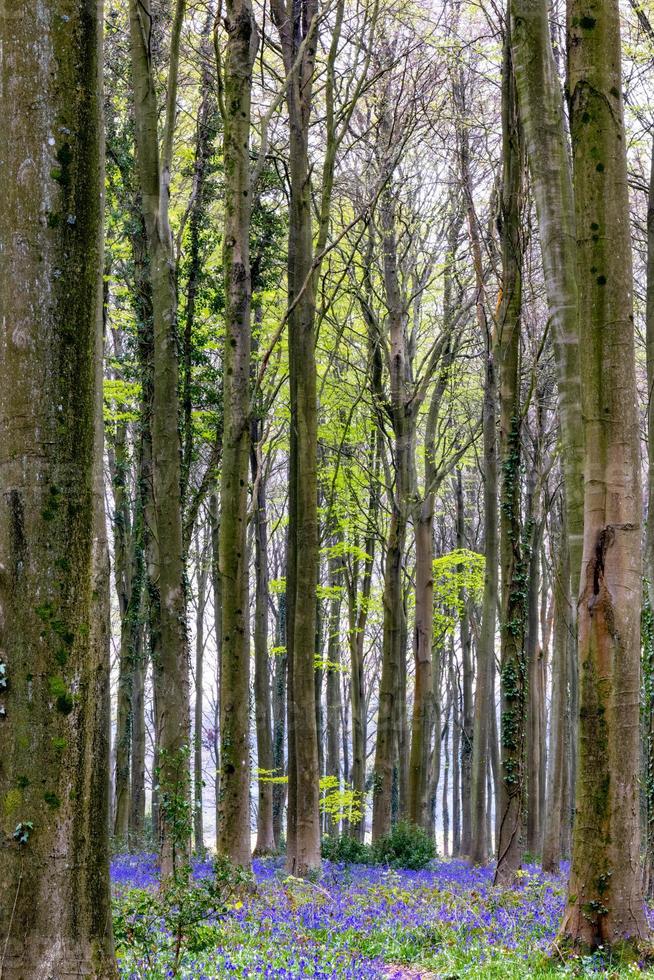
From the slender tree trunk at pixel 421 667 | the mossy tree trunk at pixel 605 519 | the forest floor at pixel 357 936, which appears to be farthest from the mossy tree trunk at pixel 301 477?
the slender tree trunk at pixel 421 667

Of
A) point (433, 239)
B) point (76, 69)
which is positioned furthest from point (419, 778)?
point (76, 69)

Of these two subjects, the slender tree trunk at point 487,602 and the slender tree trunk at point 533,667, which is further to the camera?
the slender tree trunk at point 533,667

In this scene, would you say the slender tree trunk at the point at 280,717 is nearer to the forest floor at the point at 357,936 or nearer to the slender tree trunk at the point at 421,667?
the slender tree trunk at the point at 421,667

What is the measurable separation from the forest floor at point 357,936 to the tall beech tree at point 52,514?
1.37m

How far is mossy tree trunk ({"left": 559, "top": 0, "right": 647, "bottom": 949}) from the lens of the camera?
570 cm

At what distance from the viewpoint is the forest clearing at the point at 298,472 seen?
12.3ft

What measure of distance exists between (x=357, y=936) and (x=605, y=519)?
387cm

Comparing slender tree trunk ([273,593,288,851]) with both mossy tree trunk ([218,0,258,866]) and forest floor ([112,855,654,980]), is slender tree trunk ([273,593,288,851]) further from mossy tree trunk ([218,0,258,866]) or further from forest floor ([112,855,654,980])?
forest floor ([112,855,654,980])

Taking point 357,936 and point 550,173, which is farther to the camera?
point 550,173

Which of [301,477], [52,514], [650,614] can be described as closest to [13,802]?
[52,514]

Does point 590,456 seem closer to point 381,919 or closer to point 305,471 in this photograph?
point 381,919

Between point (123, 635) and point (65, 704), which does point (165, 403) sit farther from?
point (123, 635)

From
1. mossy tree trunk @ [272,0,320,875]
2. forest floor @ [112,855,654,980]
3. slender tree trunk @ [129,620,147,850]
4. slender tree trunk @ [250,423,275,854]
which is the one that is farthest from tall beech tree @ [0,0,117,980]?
slender tree trunk @ [129,620,147,850]

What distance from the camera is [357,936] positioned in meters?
6.93
